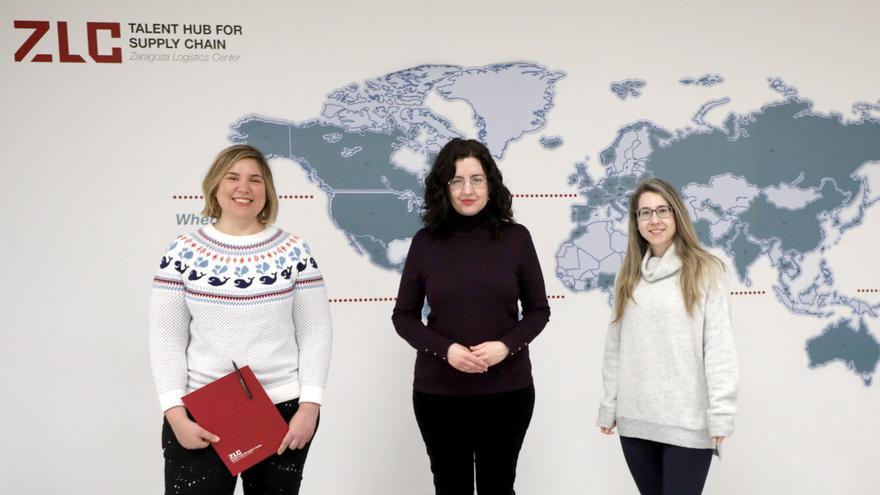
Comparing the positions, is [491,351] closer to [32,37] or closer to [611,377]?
[611,377]

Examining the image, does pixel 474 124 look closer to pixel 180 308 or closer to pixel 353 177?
pixel 353 177

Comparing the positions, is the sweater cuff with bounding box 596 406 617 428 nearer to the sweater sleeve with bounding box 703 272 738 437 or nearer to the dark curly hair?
the sweater sleeve with bounding box 703 272 738 437

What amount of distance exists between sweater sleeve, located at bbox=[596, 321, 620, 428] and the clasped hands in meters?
0.36

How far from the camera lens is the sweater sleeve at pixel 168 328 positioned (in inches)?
55.9

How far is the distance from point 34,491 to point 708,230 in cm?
281

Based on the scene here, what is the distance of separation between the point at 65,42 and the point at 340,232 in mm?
1218

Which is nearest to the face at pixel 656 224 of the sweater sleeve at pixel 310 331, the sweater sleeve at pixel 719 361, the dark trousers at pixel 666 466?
the sweater sleeve at pixel 719 361

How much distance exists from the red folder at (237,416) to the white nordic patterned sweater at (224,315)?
0.15 feet

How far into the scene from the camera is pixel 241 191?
1.49 m

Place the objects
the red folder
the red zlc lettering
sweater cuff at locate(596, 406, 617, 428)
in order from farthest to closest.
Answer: the red zlc lettering < sweater cuff at locate(596, 406, 617, 428) < the red folder

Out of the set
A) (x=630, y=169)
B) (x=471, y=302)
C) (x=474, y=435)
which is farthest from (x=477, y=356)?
(x=630, y=169)

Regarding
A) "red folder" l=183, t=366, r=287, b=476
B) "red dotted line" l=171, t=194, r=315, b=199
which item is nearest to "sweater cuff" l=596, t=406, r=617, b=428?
"red folder" l=183, t=366, r=287, b=476

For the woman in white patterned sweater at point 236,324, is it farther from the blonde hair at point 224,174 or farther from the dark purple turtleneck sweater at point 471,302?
the dark purple turtleneck sweater at point 471,302

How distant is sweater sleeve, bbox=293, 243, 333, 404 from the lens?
1.51 m
